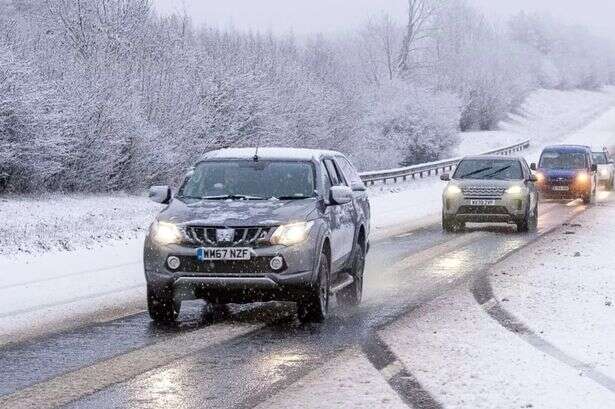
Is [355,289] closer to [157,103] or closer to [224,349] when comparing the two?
[224,349]

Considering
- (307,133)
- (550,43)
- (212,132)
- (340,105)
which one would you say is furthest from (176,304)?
(550,43)

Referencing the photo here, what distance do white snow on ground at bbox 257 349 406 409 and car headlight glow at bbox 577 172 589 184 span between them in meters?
26.5

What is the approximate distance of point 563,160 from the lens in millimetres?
34469

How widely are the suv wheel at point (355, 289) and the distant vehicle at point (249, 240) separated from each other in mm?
892

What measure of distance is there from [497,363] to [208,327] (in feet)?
10.2

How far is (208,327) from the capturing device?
10.2 meters

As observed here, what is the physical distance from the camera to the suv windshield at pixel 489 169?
23.6 metres

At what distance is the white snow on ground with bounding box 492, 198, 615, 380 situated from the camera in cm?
935

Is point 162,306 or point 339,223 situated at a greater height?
point 339,223

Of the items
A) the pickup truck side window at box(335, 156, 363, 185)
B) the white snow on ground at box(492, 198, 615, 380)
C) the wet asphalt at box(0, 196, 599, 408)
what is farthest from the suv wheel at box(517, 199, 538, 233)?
the pickup truck side window at box(335, 156, 363, 185)

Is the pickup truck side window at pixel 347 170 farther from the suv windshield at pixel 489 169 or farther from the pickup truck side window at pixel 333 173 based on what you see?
the suv windshield at pixel 489 169

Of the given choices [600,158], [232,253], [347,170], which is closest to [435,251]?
[347,170]

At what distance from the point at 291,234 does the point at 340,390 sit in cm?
312

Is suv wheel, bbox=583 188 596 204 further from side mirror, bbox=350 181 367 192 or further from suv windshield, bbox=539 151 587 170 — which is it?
side mirror, bbox=350 181 367 192
